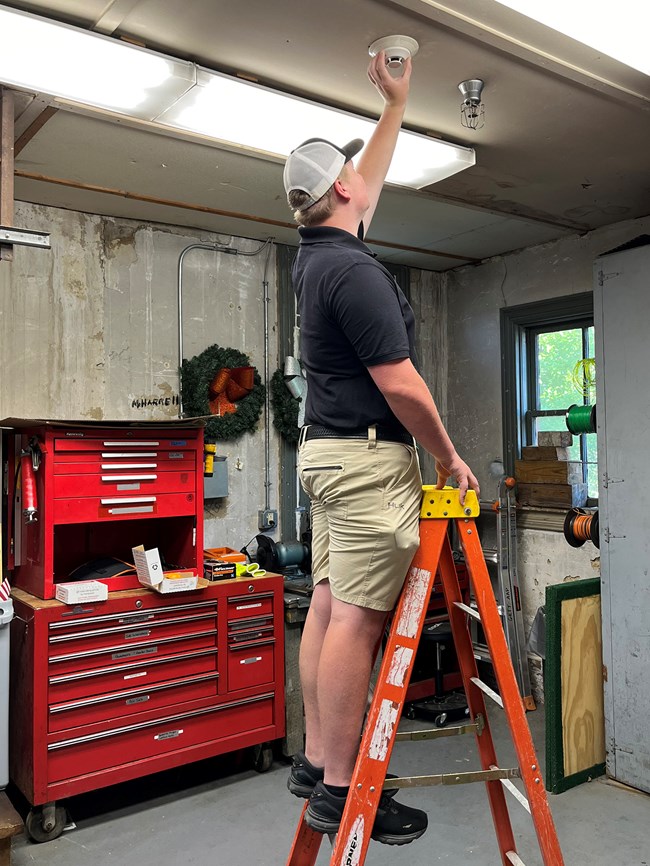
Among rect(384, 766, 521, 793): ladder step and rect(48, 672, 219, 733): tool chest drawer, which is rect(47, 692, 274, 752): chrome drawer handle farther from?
rect(384, 766, 521, 793): ladder step

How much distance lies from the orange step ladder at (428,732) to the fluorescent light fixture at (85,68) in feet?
5.06

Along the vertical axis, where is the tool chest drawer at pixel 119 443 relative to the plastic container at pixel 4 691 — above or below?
above

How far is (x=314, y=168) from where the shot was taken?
1657 mm

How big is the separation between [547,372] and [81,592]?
3.05 m

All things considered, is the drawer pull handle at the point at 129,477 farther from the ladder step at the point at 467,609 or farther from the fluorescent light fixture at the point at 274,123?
the ladder step at the point at 467,609

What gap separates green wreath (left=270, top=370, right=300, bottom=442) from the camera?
424 cm

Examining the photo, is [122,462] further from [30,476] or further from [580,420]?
[580,420]

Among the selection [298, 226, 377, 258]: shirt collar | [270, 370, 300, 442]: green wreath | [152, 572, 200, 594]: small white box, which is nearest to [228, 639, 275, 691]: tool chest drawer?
[152, 572, 200, 594]: small white box

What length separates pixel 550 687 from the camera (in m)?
3.24

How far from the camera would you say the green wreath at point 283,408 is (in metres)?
4.24

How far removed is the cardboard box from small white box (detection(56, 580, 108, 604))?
0.55 metres

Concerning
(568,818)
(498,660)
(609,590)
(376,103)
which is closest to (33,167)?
(376,103)

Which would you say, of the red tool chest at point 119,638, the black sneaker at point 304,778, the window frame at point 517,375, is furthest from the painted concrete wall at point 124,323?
the black sneaker at point 304,778

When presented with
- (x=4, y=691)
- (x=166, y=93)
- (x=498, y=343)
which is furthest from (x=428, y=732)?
(x=498, y=343)
